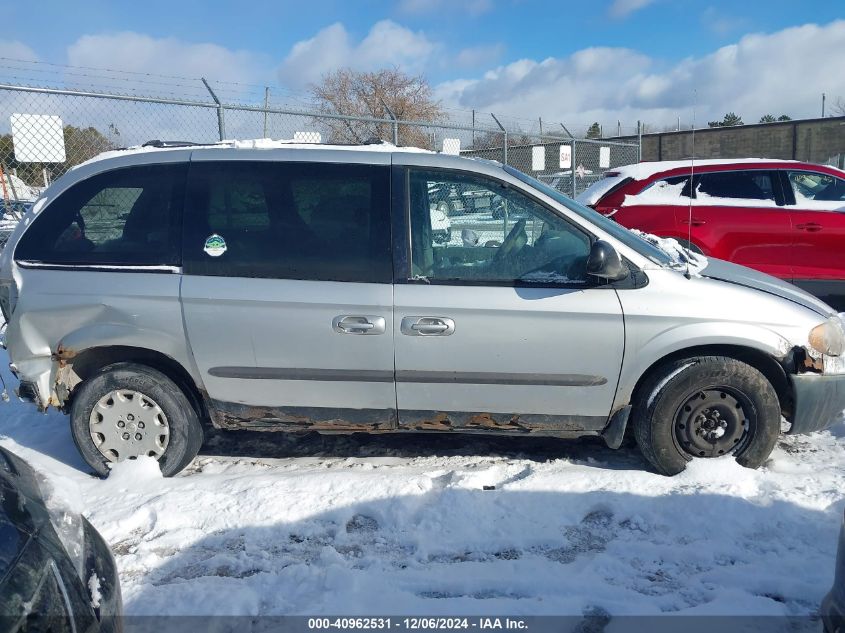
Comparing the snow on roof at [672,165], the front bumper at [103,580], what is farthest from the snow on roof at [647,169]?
the front bumper at [103,580]

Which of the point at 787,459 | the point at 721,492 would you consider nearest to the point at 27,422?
the point at 721,492

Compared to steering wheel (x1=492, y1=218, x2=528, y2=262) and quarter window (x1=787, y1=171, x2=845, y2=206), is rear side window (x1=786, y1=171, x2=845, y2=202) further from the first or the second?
steering wheel (x1=492, y1=218, x2=528, y2=262)

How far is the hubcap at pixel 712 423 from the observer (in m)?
3.85

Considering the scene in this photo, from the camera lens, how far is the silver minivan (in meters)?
3.77

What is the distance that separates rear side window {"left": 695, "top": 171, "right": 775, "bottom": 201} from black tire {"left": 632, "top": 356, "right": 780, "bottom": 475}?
188 inches

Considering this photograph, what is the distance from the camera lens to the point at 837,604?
2119 mm

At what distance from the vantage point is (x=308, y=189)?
398 centimetres

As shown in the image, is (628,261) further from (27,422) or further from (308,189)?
(27,422)

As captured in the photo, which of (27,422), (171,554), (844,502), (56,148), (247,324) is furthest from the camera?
(56,148)

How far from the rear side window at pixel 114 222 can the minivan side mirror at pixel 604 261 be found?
237 centimetres

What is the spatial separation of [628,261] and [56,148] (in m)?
5.84

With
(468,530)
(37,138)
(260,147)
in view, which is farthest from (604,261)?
(37,138)

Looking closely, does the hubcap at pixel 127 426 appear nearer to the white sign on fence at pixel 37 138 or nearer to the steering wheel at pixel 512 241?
the steering wheel at pixel 512 241

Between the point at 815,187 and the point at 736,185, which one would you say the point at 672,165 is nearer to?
the point at 736,185
